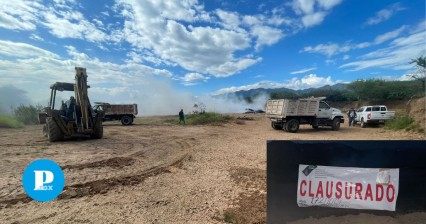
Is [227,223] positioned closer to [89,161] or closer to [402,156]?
[402,156]

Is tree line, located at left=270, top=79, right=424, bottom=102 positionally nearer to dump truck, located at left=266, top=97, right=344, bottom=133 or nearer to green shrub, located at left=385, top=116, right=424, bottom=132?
green shrub, located at left=385, top=116, right=424, bottom=132

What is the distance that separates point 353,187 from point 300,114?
51.6 ft

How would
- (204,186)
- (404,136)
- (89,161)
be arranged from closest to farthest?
1. (204,186)
2. (89,161)
3. (404,136)

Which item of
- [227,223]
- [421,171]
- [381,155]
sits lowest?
[227,223]

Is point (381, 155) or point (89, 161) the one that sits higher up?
point (381, 155)

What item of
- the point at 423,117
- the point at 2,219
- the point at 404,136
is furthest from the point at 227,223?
the point at 423,117

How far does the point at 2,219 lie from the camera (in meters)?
3.94

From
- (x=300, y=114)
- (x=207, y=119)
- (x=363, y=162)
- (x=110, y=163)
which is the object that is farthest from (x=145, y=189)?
(x=207, y=119)

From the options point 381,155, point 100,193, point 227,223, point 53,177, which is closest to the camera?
point 381,155

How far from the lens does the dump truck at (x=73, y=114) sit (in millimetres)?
11539

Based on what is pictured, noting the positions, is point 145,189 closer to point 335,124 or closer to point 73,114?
point 73,114

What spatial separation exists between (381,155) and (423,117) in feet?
53.2

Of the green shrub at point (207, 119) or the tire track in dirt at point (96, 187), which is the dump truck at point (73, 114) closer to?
the tire track in dirt at point (96, 187)

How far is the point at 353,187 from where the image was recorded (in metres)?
3.23
